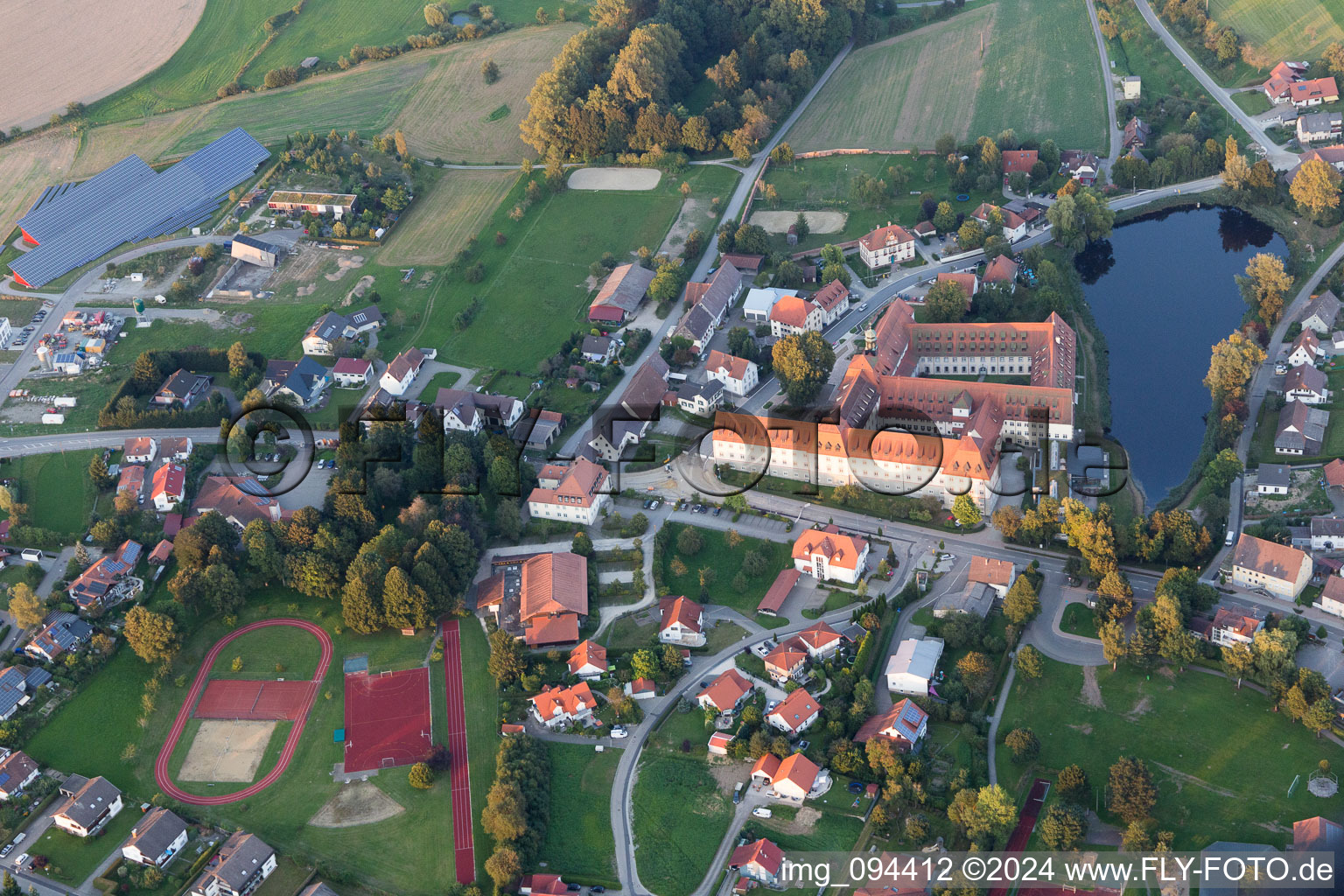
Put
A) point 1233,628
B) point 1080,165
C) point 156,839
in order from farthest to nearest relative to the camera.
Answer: point 1080,165
point 1233,628
point 156,839

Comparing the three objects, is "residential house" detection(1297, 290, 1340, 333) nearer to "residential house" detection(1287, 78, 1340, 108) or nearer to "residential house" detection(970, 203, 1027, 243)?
Result: "residential house" detection(970, 203, 1027, 243)

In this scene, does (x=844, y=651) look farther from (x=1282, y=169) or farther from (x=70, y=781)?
(x=1282, y=169)

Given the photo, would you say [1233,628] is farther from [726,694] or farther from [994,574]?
[726,694]

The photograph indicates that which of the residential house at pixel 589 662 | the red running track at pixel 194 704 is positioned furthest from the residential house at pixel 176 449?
the residential house at pixel 589 662

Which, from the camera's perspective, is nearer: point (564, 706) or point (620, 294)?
point (564, 706)

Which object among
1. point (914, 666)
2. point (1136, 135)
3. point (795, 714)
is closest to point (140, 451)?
point (795, 714)

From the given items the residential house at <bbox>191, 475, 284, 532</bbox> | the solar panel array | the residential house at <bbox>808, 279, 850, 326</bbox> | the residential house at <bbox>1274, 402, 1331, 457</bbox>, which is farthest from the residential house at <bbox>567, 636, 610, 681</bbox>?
the solar panel array
